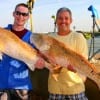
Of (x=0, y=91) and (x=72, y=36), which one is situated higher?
(x=72, y=36)

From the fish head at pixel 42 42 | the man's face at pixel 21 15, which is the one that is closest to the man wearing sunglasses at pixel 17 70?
the man's face at pixel 21 15

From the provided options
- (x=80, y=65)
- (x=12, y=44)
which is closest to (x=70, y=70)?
(x=80, y=65)

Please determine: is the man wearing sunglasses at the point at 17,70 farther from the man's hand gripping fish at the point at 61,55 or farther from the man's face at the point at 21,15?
the man's hand gripping fish at the point at 61,55

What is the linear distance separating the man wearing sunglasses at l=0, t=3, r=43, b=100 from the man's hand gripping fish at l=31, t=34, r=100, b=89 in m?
0.32

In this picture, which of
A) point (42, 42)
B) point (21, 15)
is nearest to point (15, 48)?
point (42, 42)

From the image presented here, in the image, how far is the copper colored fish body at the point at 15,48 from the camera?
468 centimetres

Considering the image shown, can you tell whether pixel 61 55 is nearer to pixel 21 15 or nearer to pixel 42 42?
pixel 42 42

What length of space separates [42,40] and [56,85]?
740mm

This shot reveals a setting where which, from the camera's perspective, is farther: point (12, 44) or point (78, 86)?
point (78, 86)

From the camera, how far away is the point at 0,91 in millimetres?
5172

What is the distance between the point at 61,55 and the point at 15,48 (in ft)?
2.00

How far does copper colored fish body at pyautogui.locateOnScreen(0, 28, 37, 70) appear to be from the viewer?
468 centimetres

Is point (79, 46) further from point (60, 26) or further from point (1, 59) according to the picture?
point (1, 59)

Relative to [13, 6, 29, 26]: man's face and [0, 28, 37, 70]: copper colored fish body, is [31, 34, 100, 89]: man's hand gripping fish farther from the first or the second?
[13, 6, 29, 26]: man's face
